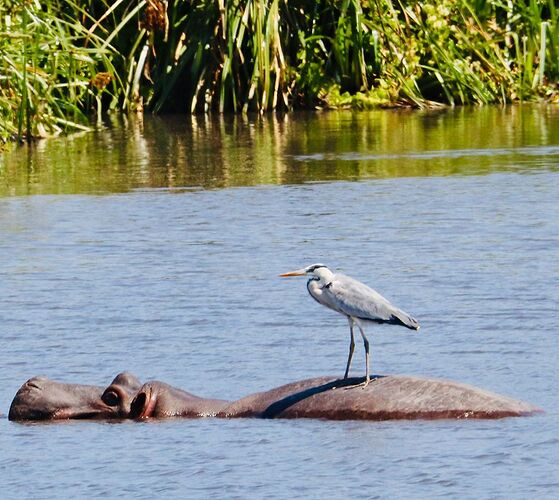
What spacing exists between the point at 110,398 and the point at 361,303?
130cm

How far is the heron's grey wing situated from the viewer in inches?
279

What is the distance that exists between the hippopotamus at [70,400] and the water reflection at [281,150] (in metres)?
8.35

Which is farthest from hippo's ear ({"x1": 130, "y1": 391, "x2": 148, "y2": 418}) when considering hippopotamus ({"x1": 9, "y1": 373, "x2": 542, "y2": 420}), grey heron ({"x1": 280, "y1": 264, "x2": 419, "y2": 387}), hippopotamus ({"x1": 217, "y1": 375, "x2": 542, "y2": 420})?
grey heron ({"x1": 280, "y1": 264, "x2": 419, "y2": 387})

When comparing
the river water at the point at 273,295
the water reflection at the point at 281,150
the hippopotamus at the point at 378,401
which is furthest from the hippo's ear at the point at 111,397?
the water reflection at the point at 281,150

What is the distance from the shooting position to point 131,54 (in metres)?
23.0

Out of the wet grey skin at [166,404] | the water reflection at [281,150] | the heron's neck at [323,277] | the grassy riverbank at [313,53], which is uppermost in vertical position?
the grassy riverbank at [313,53]

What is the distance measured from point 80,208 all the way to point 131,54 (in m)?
8.62

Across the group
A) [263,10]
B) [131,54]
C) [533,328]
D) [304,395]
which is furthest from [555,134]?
[304,395]

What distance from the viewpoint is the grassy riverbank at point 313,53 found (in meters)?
22.7

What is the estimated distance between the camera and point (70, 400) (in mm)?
7488

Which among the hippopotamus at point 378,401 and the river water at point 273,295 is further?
the hippopotamus at point 378,401

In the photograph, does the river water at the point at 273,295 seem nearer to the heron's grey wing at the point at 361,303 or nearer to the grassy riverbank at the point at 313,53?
the heron's grey wing at the point at 361,303

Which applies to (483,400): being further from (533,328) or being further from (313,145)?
(313,145)

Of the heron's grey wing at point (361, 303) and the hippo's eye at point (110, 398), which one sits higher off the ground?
the heron's grey wing at point (361, 303)
